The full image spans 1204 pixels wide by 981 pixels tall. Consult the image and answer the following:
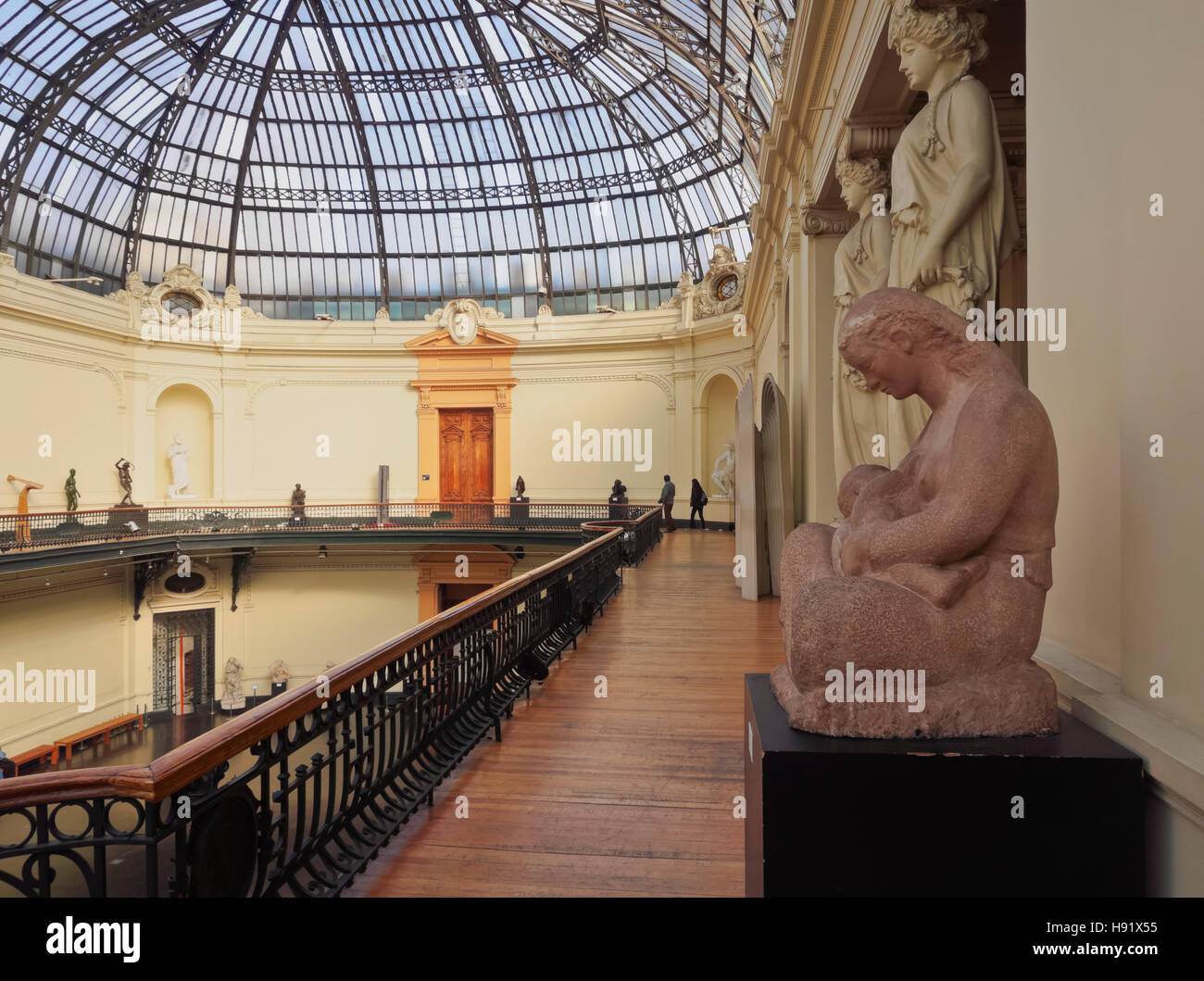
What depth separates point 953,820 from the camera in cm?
187

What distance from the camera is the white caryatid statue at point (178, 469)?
25094 millimetres

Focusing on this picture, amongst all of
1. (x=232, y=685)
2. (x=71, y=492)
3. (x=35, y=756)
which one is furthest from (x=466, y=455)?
(x=35, y=756)

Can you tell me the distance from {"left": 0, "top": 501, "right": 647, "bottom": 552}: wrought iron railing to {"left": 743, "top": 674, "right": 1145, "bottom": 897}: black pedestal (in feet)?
60.3

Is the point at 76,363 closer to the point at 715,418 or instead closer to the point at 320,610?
the point at 320,610

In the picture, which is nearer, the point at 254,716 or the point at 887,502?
the point at 887,502

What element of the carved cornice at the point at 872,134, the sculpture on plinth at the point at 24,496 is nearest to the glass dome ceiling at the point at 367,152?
the sculpture on plinth at the point at 24,496

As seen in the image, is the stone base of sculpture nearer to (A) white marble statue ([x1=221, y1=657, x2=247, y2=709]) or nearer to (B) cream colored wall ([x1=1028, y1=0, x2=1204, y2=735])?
(B) cream colored wall ([x1=1028, y1=0, x2=1204, y2=735])

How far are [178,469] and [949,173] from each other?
2595 centimetres

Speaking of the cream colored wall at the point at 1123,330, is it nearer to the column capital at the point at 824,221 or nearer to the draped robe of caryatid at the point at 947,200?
the draped robe of caryatid at the point at 947,200

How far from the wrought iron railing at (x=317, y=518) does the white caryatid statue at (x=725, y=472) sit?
2.38 m

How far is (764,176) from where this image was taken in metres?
12.0

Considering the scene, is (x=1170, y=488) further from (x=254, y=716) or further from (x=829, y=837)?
(x=254, y=716)

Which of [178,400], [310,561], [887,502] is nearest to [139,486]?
[178,400]

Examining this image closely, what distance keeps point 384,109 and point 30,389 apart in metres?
13.8
